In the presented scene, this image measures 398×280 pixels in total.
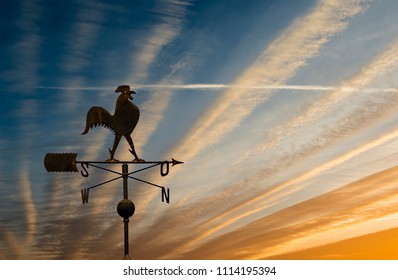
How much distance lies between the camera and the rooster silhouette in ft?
23.3

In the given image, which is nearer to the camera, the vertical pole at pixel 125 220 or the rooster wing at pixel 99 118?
the vertical pole at pixel 125 220

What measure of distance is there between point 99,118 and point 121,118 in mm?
262

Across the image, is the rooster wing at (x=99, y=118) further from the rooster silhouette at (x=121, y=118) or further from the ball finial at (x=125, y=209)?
the ball finial at (x=125, y=209)

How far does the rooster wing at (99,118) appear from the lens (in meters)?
7.22

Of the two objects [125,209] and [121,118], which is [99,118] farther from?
[125,209]

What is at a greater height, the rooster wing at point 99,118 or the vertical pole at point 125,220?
the rooster wing at point 99,118

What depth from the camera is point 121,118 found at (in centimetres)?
716

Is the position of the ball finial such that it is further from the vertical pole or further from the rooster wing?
the rooster wing

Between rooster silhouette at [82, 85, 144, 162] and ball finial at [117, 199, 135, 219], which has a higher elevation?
rooster silhouette at [82, 85, 144, 162]

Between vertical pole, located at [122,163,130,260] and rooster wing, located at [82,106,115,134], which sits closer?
vertical pole, located at [122,163,130,260]

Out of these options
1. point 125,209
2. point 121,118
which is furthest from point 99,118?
point 125,209

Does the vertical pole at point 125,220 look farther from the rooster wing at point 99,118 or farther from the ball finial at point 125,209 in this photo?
the rooster wing at point 99,118
